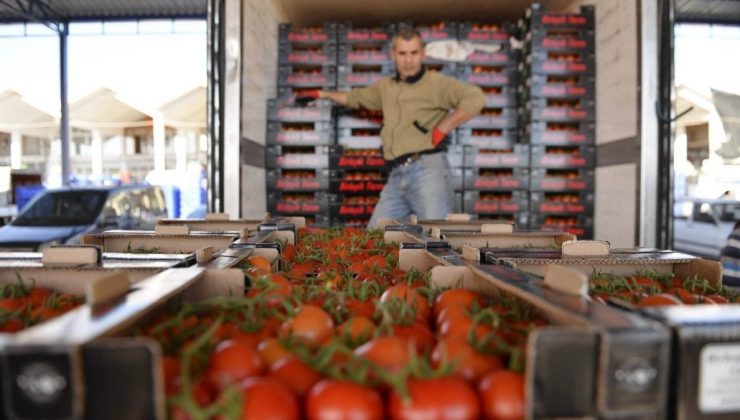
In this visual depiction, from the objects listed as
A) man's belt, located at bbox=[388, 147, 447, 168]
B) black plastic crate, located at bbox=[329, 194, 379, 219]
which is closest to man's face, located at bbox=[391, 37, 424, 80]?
man's belt, located at bbox=[388, 147, 447, 168]

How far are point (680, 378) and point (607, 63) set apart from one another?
18.0 ft

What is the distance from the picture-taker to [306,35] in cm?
619

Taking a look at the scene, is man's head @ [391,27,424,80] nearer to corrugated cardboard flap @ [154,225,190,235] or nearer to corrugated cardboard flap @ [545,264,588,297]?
corrugated cardboard flap @ [154,225,190,235]

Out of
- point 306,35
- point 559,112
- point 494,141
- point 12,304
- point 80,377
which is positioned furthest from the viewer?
point 306,35

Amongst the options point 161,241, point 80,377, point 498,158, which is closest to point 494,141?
point 498,158

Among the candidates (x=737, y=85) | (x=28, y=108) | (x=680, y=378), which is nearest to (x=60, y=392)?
(x=680, y=378)

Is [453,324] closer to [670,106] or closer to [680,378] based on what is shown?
[680,378]

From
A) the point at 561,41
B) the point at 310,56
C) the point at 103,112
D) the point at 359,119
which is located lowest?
the point at 359,119

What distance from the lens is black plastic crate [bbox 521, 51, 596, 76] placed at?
582 centimetres

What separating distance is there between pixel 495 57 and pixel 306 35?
87.5 inches

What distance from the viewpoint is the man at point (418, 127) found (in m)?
4.50

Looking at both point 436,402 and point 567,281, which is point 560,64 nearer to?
point 567,281

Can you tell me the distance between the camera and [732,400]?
2.59 feet

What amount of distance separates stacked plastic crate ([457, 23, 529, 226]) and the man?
1.10 metres
